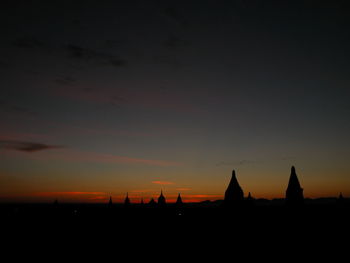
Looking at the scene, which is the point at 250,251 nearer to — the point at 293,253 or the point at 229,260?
the point at 229,260

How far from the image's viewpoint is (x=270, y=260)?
1479 centimetres

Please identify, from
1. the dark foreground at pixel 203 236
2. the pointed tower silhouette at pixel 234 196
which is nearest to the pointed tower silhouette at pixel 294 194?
the dark foreground at pixel 203 236

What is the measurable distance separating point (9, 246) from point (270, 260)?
18.9 metres

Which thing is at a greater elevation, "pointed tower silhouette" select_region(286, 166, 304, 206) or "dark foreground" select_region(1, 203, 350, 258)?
"pointed tower silhouette" select_region(286, 166, 304, 206)

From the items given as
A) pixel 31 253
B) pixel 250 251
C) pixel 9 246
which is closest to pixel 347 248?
pixel 250 251

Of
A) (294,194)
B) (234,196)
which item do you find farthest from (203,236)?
(294,194)

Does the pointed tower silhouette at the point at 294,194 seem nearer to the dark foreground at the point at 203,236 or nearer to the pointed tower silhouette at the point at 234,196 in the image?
the dark foreground at the point at 203,236

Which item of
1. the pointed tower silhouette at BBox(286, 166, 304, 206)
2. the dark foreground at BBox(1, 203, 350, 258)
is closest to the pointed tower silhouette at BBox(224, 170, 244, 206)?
the dark foreground at BBox(1, 203, 350, 258)

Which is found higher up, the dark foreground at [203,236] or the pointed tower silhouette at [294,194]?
the pointed tower silhouette at [294,194]

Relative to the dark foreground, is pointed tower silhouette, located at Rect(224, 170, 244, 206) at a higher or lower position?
higher

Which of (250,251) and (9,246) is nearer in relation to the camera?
(250,251)

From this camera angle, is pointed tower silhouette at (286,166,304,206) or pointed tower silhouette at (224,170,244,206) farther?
pointed tower silhouette at (224,170,244,206)

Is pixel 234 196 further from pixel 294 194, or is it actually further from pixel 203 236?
pixel 203 236

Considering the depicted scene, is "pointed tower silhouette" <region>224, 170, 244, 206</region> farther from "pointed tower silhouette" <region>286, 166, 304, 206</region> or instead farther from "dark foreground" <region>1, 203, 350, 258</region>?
"pointed tower silhouette" <region>286, 166, 304, 206</region>
